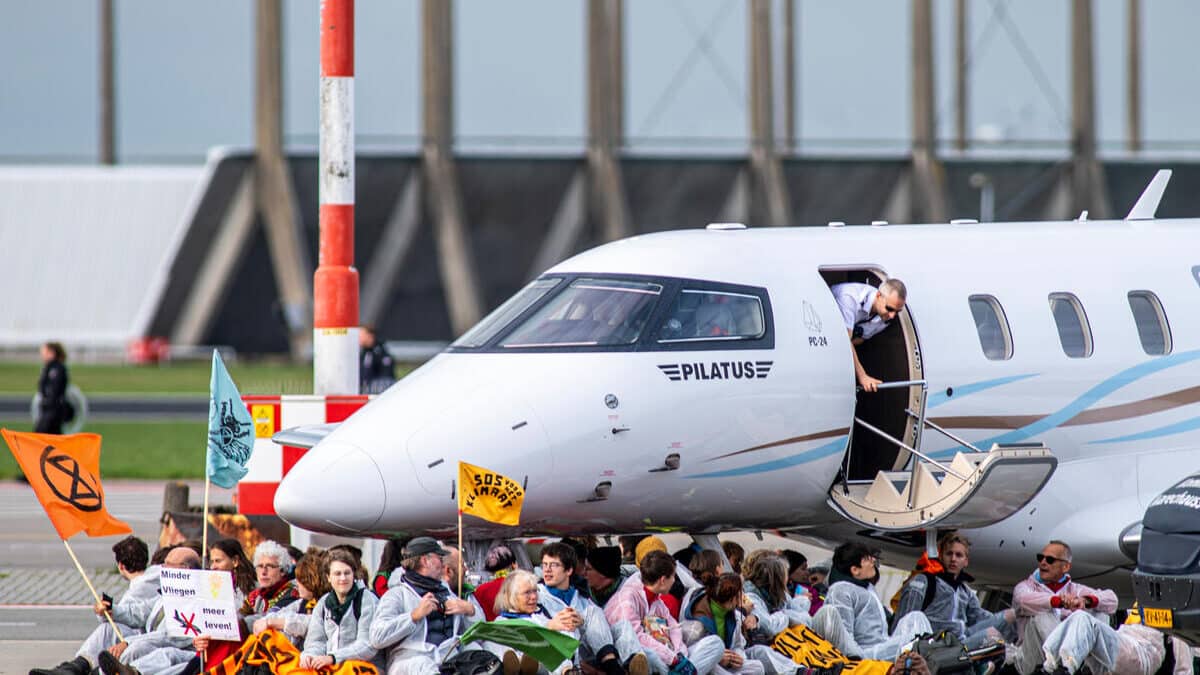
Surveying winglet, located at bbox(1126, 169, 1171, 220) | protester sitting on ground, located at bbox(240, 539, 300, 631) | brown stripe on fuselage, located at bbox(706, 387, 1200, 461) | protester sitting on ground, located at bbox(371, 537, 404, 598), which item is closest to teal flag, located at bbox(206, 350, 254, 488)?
protester sitting on ground, located at bbox(240, 539, 300, 631)

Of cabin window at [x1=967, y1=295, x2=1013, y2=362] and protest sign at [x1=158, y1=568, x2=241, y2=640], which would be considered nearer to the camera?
protest sign at [x1=158, y1=568, x2=241, y2=640]

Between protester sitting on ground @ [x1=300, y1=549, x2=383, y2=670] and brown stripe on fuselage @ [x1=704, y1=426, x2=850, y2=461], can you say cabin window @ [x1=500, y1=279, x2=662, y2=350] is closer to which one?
brown stripe on fuselage @ [x1=704, y1=426, x2=850, y2=461]

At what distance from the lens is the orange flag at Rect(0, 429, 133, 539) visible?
40.1ft

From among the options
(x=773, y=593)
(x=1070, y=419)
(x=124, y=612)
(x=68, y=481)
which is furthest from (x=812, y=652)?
(x=68, y=481)

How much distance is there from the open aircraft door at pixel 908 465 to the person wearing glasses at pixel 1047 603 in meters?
0.51

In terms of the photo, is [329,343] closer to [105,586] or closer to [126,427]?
[105,586]

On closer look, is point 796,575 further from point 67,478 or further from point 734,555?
point 67,478

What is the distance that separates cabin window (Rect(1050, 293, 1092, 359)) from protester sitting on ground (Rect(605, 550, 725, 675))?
144 inches

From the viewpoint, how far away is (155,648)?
1172 cm

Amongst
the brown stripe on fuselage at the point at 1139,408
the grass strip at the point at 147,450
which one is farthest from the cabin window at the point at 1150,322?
the grass strip at the point at 147,450

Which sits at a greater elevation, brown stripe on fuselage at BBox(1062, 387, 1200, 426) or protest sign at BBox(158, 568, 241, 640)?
brown stripe on fuselage at BBox(1062, 387, 1200, 426)

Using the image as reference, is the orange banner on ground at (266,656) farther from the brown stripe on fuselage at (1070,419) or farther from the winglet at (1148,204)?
the winglet at (1148,204)

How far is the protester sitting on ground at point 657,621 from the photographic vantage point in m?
11.4

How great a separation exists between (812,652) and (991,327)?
2.89 metres
